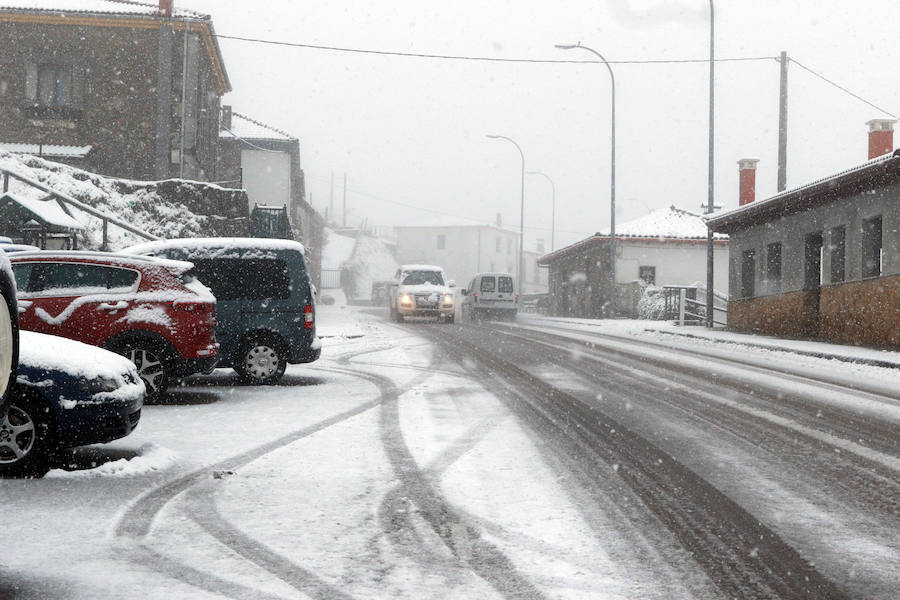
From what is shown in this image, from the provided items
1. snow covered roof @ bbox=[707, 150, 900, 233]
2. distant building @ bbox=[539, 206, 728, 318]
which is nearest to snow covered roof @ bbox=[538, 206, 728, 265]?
distant building @ bbox=[539, 206, 728, 318]

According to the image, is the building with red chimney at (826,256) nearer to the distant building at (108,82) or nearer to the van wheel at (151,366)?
the van wheel at (151,366)

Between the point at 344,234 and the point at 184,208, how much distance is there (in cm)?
9059

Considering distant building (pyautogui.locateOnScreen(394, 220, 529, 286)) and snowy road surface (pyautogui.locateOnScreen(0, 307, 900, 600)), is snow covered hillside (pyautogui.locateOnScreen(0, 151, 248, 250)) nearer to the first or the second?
snowy road surface (pyautogui.locateOnScreen(0, 307, 900, 600))

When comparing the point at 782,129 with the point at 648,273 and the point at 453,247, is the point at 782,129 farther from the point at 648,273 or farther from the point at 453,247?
the point at 453,247

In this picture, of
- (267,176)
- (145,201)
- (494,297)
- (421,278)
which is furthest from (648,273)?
(145,201)

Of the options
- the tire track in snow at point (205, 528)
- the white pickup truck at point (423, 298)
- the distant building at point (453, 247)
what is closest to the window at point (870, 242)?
the white pickup truck at point (423, 298)

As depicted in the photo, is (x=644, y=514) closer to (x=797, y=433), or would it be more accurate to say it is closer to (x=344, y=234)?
(x=797, y=433)

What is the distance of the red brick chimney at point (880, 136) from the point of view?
28.2 m

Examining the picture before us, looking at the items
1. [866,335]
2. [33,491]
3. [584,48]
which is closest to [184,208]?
[584,48]

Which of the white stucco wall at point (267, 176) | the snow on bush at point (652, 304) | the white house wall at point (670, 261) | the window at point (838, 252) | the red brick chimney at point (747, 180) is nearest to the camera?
the window at point (838, 252)

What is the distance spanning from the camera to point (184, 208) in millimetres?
27734

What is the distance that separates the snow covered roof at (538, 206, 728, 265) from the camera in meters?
46.2

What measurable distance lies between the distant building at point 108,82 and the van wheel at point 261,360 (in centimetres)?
2312

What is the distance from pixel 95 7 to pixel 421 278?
1509 cm
